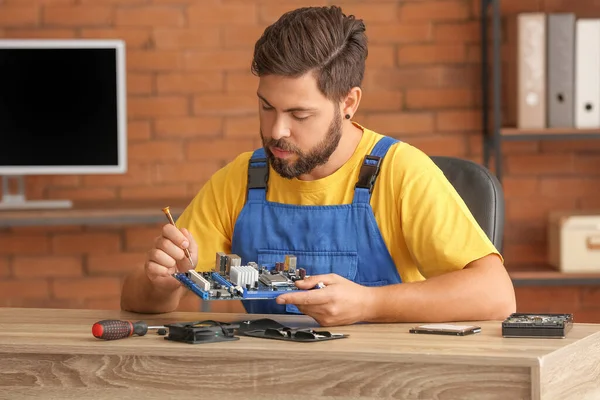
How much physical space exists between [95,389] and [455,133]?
2.38 metres

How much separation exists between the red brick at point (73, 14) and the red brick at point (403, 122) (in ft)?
3.36

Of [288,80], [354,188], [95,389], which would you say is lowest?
[95,389]

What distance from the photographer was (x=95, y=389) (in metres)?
1.46

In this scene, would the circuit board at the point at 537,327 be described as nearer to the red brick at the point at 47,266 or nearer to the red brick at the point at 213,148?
the red brick at the point at 213,148

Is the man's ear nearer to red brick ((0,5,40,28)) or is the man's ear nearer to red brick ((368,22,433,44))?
red brick ((368,22,433,44))

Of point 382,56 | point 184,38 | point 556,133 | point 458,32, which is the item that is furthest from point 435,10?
point 184,38

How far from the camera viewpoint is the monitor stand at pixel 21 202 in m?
3.37

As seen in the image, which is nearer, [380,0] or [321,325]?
[321,325]

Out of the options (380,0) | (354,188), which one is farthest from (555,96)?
(354,188)

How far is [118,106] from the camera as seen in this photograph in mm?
3424

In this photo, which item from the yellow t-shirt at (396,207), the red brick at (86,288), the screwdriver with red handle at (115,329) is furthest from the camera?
the red brick at (86,288)

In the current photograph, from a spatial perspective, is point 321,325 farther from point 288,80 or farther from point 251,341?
point 288,80

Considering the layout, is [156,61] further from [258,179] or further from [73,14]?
[258,179]

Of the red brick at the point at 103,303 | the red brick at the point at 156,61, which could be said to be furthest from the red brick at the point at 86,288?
the red brick at the point at 156,61
